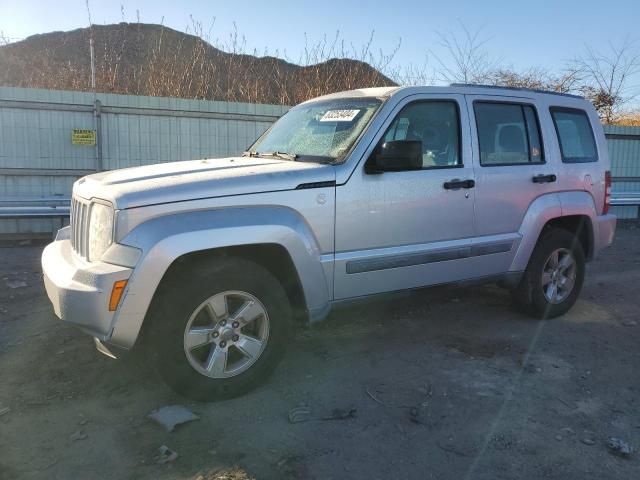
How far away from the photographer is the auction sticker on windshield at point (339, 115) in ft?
13.6

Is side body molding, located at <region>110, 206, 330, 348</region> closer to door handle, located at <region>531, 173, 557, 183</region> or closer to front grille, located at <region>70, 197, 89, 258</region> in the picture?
front grille, located at <region>70, 197, 89, 258</region>

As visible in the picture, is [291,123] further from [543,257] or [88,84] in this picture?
[88,84]

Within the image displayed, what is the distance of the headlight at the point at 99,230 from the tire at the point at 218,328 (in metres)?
0.42

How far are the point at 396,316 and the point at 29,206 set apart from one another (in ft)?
20.4

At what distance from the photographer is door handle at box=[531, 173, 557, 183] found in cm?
477

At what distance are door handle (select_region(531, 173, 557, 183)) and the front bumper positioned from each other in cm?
346

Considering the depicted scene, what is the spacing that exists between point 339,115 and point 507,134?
1557mm

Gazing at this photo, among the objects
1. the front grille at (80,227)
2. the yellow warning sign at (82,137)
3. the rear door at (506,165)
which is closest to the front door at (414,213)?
the rear door at (506,165)

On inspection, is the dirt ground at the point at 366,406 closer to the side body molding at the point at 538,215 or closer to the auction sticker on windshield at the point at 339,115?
the side body molding at the point at 538,215

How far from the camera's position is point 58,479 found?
2697mm

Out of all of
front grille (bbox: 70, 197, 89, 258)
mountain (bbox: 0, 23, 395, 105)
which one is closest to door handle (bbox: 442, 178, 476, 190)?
front grille (bbox: 70, 197, 89, 258)

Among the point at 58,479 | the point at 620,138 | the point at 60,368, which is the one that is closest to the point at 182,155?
the point at 60,368

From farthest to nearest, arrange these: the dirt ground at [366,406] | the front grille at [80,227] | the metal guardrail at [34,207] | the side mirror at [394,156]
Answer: the metal guardrail at [34,207]
the side mirror at [394,156]
the front grille at [80,227]
the dirt ground at [366,406]

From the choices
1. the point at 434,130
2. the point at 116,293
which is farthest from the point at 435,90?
the point at 116,293
